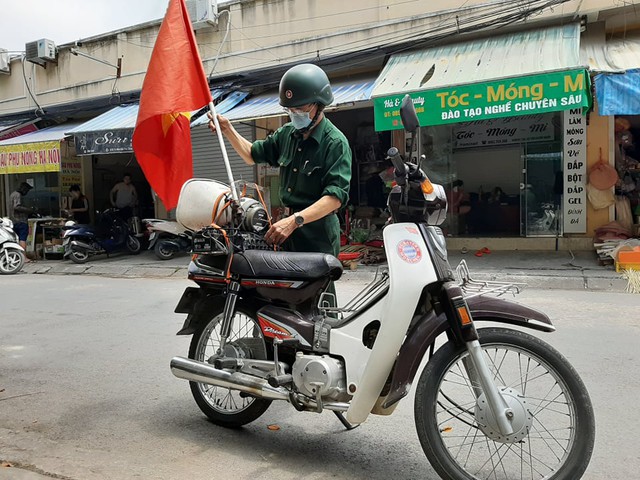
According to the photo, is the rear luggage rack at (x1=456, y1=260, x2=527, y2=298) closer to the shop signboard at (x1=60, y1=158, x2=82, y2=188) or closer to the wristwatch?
the wristwatch

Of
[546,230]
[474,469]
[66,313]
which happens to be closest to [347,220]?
[546,230]

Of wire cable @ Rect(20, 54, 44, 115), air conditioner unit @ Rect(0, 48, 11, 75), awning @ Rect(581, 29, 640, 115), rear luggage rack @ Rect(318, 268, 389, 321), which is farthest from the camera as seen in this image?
air conditioner unit @ Rect(0, 48, 11, 75)

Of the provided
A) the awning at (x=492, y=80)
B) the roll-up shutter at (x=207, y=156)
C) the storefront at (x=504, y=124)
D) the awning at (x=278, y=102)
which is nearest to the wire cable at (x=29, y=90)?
the roll-up shutter at (x=207, y=156)

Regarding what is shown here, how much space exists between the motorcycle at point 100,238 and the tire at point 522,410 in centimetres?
1134

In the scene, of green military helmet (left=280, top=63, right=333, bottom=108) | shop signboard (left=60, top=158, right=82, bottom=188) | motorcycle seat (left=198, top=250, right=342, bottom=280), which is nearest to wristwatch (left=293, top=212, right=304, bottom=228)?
motorcycle seat (left=198, top=250, right=342, bottom=280)

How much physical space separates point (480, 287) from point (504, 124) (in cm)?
898

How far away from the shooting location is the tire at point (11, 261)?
1118 cm

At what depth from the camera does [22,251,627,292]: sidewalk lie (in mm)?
7690

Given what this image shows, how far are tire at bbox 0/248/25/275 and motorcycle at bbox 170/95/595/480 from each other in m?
9.81

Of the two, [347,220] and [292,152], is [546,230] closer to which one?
[347,220]

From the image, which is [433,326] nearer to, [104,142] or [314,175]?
[314,175]

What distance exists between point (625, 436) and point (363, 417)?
5.11 feet

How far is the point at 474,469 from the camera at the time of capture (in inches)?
102

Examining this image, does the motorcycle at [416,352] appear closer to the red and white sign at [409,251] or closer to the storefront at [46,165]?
the red and white sign at [409,251]
